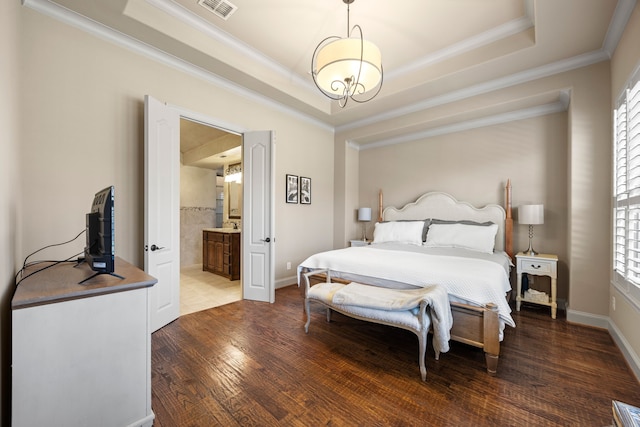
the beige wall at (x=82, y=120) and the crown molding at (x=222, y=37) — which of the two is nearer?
the beige wall at (x=82, y=120)

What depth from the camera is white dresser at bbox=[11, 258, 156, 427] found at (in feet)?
3.96

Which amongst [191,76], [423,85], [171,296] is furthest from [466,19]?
[171,296]

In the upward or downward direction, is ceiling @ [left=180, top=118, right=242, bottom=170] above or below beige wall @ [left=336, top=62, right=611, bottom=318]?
above

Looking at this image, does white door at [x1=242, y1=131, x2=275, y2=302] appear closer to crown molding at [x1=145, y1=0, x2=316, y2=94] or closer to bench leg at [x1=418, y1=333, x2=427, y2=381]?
crown molding at [x1=145, y1=0, x2=316, y2=94]

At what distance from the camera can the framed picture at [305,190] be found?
15.4ft

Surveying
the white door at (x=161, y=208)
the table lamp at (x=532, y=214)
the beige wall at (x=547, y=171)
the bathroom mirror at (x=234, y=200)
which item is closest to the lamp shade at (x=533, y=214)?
the table lamp at (x=532, y=214)

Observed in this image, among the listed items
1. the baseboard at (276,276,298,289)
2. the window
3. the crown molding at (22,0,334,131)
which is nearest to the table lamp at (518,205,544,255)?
the window

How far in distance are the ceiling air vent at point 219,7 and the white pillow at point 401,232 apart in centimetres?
351

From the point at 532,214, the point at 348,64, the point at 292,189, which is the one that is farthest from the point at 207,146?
the point at 532,214

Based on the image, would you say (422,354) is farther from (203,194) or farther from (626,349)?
(203,194)

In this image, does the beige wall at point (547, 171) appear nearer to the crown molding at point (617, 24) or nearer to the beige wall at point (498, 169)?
the beige wall at point (498, 169)

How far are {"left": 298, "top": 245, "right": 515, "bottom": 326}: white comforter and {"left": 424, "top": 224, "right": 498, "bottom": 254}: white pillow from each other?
57 cm

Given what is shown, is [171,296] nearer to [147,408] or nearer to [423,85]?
[147,408]

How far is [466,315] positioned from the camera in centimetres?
217
